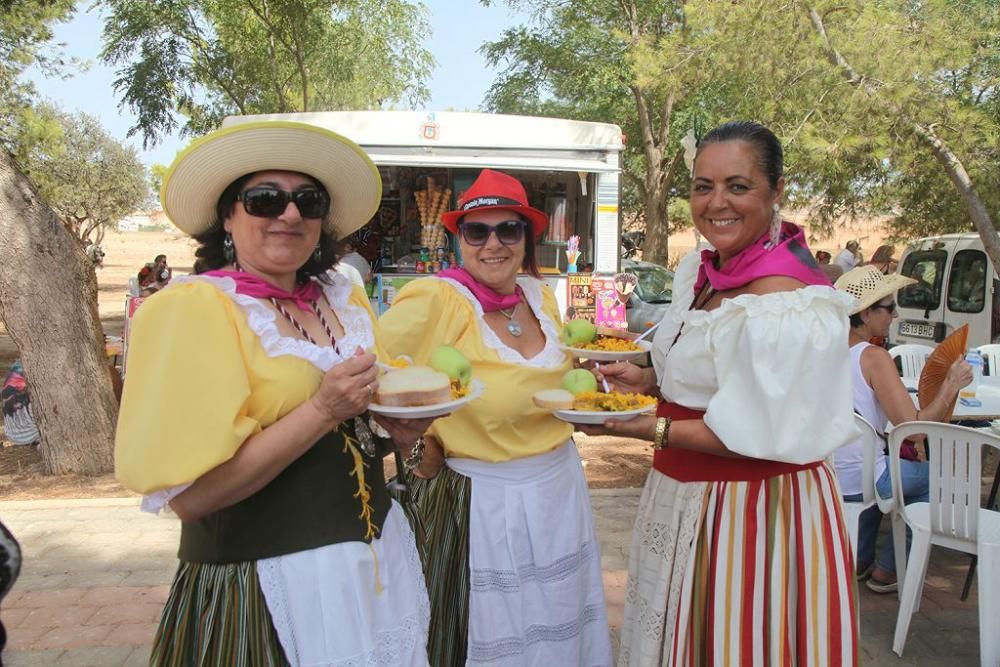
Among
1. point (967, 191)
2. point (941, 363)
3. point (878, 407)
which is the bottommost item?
point (878, 407)

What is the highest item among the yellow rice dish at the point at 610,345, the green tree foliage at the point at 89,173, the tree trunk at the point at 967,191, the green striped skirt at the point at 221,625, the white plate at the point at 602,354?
the green tree foliage at the point at 89,173

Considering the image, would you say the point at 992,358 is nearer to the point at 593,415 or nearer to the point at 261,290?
the point at 593,415

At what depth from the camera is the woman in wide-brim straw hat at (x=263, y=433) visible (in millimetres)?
1506

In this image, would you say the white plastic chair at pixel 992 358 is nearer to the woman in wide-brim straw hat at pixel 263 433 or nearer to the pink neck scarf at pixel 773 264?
the pink neck scarf at pixel 773 264

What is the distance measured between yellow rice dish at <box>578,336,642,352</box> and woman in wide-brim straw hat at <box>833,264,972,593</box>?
1.84 meters

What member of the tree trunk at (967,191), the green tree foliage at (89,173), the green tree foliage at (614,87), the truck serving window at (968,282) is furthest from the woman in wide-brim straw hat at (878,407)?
the green tree foliage at (89,173)

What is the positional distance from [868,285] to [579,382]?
285 centimetres

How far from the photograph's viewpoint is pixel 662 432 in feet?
6.80

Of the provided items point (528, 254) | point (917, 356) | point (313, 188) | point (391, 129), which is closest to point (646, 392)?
point (528, 254)

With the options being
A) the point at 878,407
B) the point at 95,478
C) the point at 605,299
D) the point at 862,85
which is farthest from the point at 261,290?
the point at 862,85

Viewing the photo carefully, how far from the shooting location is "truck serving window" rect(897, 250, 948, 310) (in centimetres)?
976

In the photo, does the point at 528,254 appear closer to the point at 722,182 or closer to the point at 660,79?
the point at 722,182

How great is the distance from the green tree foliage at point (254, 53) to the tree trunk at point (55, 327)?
1024cm

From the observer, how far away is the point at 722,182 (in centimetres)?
209
